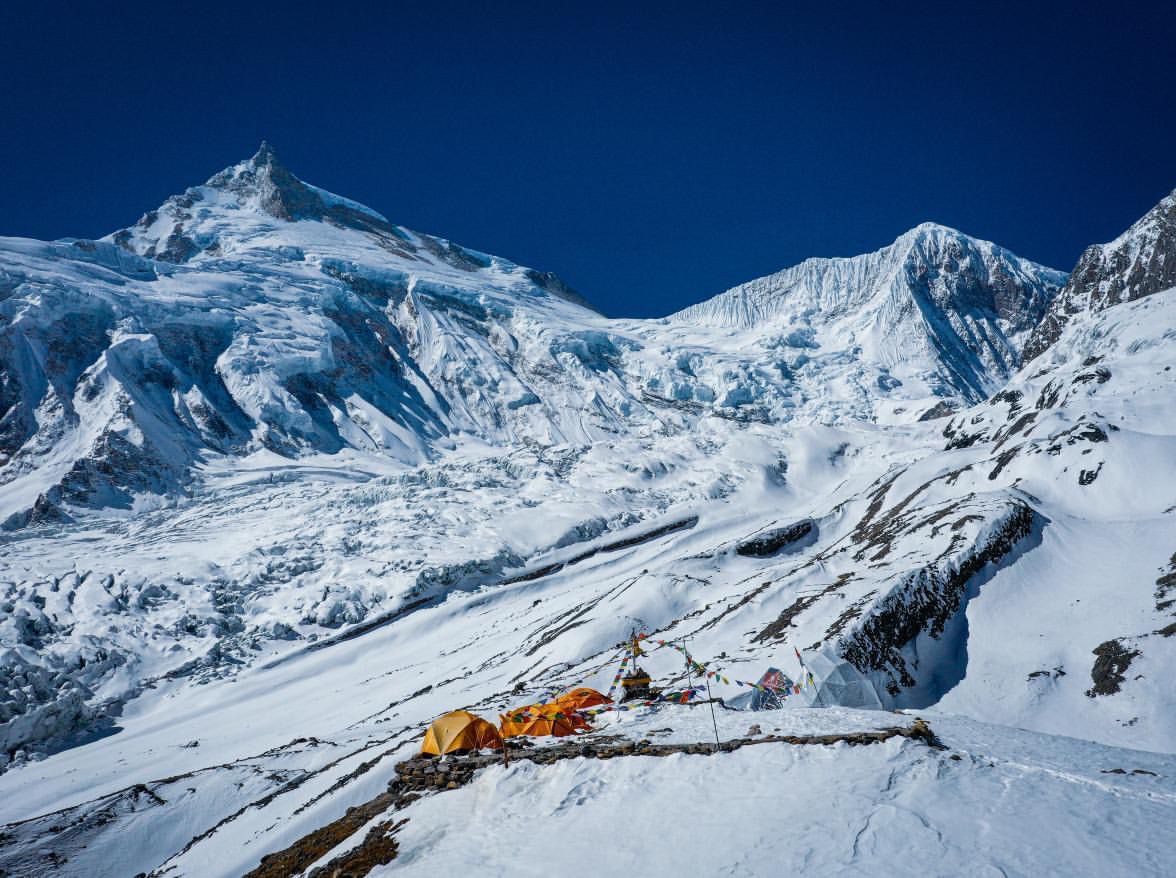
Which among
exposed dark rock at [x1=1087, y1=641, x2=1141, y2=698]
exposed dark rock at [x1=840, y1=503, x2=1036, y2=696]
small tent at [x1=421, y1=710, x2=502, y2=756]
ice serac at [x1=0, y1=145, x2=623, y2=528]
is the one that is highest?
ice serac at [x1=0, y1=145, x2=623, y2=528]

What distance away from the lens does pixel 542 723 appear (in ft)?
77.8

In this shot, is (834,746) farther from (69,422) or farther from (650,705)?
(69,422)

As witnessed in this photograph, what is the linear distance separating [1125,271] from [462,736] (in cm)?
22278

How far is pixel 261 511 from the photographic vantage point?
126 metres

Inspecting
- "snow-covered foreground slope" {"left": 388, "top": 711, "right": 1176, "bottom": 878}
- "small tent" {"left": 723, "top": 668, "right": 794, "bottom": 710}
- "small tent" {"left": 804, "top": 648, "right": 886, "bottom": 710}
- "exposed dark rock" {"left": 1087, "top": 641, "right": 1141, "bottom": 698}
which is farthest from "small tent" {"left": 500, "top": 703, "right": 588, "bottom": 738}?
"exposed dark rock" {"left": 1087, "top": 641, "right": 1141, "bottom": 698}

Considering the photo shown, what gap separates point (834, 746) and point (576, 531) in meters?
103

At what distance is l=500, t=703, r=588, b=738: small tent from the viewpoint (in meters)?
23.0

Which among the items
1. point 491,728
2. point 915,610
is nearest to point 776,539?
point 915,610

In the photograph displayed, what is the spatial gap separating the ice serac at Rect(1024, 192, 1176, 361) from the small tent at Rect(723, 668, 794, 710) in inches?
7174

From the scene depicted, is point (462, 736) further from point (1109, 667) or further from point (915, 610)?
point (1109, 667)

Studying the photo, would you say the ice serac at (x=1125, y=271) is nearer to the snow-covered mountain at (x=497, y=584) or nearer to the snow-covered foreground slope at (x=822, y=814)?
the snow-covered mountain at (x=497, y=584)

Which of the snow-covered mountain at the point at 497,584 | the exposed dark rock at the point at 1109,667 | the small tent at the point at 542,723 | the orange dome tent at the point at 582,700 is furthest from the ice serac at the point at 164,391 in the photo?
the exposed dark rock at the point at 1109,667

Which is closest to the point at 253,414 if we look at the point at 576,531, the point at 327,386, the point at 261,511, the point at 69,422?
the point at 327,386

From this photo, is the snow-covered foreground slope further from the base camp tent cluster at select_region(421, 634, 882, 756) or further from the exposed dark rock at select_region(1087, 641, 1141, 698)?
the exposed dark rock at select_region(1087, 641, 1141, 698)
